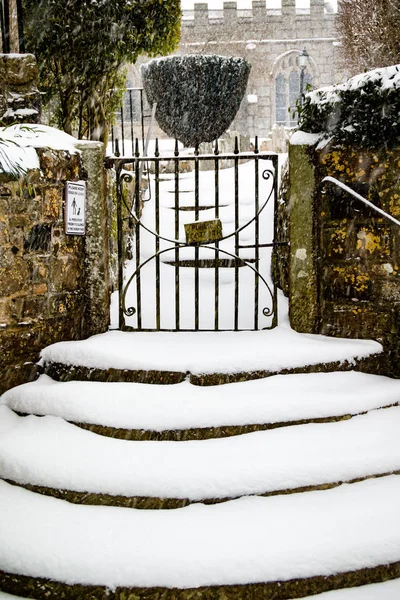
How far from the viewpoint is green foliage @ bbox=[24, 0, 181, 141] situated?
498 centimetres

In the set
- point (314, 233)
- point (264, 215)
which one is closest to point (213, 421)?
point (314, 233)

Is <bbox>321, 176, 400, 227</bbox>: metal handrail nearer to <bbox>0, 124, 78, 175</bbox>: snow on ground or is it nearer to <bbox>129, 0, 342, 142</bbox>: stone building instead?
<bbox>0, 124, 78, 175</bbox>: snow on ground

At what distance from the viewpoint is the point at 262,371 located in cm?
323

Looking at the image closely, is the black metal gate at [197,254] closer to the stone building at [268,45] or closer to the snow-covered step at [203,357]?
the snow-covered step at [203,357]

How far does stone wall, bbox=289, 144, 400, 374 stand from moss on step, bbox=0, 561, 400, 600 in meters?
1.57

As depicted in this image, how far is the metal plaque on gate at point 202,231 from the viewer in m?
3.76

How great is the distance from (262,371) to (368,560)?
1.23 m

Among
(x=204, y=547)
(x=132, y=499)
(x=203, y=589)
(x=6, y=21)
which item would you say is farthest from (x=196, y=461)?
(x=6, y=21)

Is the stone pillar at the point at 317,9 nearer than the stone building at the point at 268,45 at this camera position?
No

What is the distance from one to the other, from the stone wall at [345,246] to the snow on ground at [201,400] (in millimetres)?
477

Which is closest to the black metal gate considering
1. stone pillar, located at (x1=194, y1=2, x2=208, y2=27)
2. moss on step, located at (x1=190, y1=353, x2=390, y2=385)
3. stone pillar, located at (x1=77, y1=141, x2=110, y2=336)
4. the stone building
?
stone pillar, located at (x1=77, y1=141, x2=110, y2=336)

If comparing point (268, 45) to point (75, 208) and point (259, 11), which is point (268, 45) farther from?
point (75, 208)

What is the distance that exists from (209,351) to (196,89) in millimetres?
3443

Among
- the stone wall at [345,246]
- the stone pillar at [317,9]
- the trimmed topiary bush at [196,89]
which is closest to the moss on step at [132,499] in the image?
the stone wall at [345,246]
